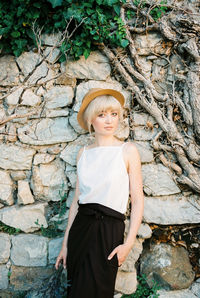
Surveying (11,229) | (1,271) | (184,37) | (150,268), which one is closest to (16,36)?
(184,37)

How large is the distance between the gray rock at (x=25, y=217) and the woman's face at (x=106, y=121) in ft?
3.96

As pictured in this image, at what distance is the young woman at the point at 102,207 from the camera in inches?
85.0

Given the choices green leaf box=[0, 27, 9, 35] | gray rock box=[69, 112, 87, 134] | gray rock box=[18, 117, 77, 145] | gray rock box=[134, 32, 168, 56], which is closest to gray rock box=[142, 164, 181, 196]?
gray rock box=[69, 112, 87, 134]

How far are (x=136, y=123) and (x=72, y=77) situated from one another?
0.93m

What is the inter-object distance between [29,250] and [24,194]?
0.64m

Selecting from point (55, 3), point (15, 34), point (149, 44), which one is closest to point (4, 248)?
point (15, 34)

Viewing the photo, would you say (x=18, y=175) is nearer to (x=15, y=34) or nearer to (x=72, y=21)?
(x=15, y=34)

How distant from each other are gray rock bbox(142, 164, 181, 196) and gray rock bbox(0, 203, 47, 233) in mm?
1245

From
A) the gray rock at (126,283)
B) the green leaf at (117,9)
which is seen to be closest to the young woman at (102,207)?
the gray rock at (126,283)

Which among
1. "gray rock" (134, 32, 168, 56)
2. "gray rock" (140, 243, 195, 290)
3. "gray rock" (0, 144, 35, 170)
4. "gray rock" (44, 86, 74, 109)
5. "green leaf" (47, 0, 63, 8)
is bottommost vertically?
"gray rock" (140, 243, 195, 290)

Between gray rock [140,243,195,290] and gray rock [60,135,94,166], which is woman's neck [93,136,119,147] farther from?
gray rock [140,243,195,290]

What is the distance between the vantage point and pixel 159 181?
279 centimetres

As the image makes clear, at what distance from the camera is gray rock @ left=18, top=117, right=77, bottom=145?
2.87 m

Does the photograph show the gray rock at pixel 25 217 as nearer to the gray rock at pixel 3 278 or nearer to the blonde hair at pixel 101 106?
the gray rock at pixel 3 278
